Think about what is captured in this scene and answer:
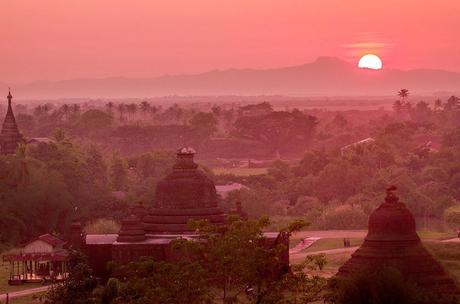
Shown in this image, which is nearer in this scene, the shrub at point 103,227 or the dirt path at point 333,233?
the shrub at point 103,227

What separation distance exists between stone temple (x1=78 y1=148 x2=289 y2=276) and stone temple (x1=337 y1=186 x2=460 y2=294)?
12.3ft

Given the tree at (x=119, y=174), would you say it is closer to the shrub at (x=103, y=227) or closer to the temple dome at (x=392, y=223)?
the shrub at (x=103, y=227)

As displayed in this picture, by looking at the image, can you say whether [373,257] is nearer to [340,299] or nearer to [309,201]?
[340,299]

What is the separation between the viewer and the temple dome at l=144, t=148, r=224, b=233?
56125 millimetres

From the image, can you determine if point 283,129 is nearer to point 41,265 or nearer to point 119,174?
point 119,174

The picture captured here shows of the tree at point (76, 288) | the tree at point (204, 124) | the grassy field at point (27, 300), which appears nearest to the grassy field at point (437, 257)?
the grassy field at point (27, 300)

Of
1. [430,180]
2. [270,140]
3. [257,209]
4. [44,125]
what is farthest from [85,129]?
[257,209]

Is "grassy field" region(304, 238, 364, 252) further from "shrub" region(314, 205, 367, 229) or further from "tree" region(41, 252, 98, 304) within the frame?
"tree" region(41, 252, 98, 304)

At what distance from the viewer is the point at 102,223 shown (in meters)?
82.8

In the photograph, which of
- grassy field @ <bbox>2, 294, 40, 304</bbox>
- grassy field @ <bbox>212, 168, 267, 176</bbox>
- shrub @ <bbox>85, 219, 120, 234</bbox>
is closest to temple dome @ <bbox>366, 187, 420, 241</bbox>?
grassy field @ <bbox>2, 294, 40, 304</bbox>

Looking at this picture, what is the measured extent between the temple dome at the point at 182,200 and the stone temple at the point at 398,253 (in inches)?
301

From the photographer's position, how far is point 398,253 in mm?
49750

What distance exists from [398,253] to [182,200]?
421 inches

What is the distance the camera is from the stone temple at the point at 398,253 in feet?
160
